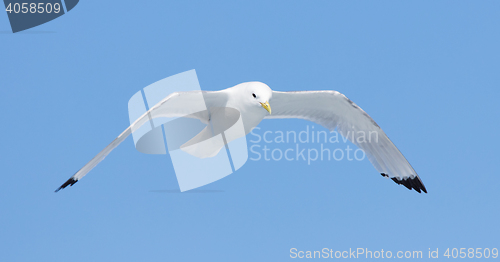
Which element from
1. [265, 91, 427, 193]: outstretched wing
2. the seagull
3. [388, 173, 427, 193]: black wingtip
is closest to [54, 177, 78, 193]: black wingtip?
the seagull

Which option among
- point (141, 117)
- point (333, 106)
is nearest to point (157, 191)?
point (141, 117)

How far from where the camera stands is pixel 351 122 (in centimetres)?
547

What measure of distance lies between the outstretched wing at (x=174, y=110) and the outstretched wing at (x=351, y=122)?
2.17ft

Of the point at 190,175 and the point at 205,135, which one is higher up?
the point at 205,135

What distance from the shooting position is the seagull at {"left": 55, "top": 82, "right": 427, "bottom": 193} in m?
4.28

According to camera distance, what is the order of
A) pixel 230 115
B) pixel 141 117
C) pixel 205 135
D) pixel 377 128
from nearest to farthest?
pixel 141 117
pixel 230 115
pixel 205 135
pixel 377 128

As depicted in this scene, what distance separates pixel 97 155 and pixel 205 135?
1249mm

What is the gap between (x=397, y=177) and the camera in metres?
5.77

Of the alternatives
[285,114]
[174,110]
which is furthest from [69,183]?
[285,114]

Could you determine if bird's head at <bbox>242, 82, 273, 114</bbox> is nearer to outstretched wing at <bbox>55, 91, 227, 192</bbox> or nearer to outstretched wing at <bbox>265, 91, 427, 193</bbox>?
→ outstretched wing at <bbox>55, 91, 227, 192</bbox>

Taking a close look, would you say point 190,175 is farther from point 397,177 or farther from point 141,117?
point 397,177

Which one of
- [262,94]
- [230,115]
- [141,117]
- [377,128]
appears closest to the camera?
[141,117]

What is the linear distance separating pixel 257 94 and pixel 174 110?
768 millimetres

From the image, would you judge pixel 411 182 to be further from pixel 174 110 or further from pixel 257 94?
pixel 174 110
